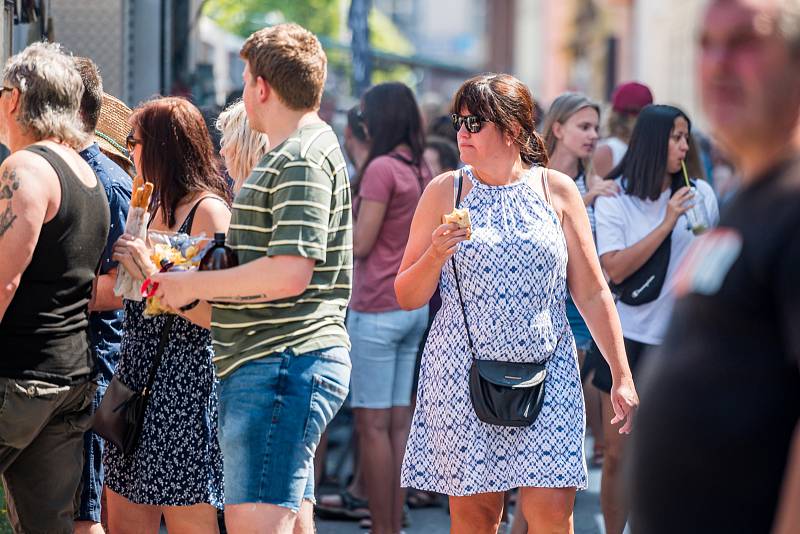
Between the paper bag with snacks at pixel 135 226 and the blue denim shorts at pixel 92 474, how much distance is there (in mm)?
608

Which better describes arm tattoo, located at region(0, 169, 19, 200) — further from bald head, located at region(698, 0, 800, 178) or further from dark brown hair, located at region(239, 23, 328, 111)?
bald head, located at region(698, 0, 800, 178)

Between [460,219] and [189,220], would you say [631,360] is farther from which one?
[189,220]

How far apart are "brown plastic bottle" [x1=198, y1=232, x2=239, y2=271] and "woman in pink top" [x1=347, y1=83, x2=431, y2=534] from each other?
252 centimetres

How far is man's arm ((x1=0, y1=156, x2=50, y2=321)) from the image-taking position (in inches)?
142

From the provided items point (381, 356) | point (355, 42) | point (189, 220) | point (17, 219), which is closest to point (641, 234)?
point (381, 356)

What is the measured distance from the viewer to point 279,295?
3.38 meters

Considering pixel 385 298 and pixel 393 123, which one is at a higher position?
pixel 393 123

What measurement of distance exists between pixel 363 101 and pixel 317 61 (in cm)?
281

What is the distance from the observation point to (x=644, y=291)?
5.45m

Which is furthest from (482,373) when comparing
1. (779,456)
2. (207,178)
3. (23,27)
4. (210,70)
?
(210,70)

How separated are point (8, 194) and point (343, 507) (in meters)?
3.60

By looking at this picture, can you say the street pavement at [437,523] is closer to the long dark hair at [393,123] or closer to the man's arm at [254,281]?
the long dark hair at [393,123]

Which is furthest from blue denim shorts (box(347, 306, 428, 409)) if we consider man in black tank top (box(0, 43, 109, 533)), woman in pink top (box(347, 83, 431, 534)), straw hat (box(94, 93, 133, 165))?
man in black tank top (box(0, 43, 109, 533))

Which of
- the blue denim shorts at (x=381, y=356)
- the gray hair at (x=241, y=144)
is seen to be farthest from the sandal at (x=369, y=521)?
the gray hair at (x=241, y=144)
